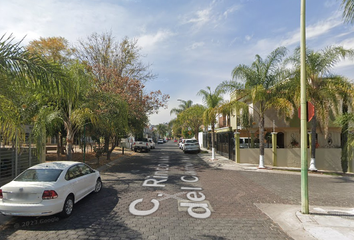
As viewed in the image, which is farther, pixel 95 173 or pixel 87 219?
pixel 95 173

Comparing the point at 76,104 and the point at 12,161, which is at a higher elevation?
the point at 76,104

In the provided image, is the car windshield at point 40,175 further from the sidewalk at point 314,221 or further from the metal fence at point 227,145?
the metal fence at point 227,145

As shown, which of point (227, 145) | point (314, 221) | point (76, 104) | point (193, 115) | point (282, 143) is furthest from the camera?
point (193, 115)

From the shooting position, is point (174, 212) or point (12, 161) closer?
point (174, 212)

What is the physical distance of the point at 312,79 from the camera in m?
14.2

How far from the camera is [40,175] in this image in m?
6.27

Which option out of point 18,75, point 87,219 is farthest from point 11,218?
point 18,75

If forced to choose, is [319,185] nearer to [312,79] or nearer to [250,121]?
[312,79]

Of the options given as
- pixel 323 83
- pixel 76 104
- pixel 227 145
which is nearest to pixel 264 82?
pixel 323 83

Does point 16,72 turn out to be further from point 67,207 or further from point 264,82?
point 264,82

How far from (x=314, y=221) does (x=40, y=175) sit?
7.29 metres

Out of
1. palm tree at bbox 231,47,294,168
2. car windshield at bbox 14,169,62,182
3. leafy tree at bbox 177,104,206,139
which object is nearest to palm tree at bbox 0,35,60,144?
car windshield at bbox 14,169,62,182

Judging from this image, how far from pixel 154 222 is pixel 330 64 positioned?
13.9 m

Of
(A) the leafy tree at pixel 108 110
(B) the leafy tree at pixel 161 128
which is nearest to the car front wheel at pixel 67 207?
(A) the leafy tree at pixel 108 110
